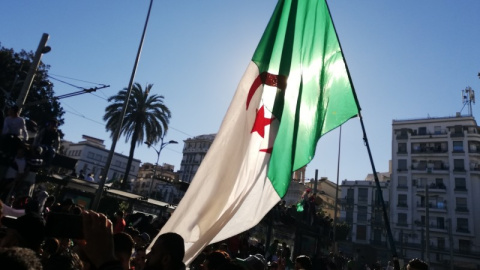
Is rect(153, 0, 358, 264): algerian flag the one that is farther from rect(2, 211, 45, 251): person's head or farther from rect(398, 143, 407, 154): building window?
rect(398, 143, 407, 154): building window

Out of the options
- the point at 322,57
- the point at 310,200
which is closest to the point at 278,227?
the point at 310,200

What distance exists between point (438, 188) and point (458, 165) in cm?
529

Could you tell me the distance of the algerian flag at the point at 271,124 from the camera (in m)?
3.01

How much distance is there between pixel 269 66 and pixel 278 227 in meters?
11.5

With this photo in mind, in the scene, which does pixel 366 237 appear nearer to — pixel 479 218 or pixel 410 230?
pixel 410 230

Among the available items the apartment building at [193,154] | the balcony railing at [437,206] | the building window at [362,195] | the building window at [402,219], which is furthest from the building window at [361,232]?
the apartment building at [193,154]

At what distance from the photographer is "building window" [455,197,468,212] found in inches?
2153

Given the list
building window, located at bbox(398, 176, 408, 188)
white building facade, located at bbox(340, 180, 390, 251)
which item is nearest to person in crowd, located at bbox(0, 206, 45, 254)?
white building facade, located at bbox(340, 180, 390, 251)

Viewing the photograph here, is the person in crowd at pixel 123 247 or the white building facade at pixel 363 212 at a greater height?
the white building facade at pixel 363 212

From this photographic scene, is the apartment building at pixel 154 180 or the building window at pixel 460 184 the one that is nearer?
the building window at pixel 460 184

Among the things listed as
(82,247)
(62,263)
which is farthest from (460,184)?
(82,247)

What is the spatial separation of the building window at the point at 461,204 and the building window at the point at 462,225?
1.62m

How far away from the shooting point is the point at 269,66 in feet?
12.1

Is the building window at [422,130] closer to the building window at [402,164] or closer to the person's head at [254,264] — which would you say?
the building window at [402,164]
